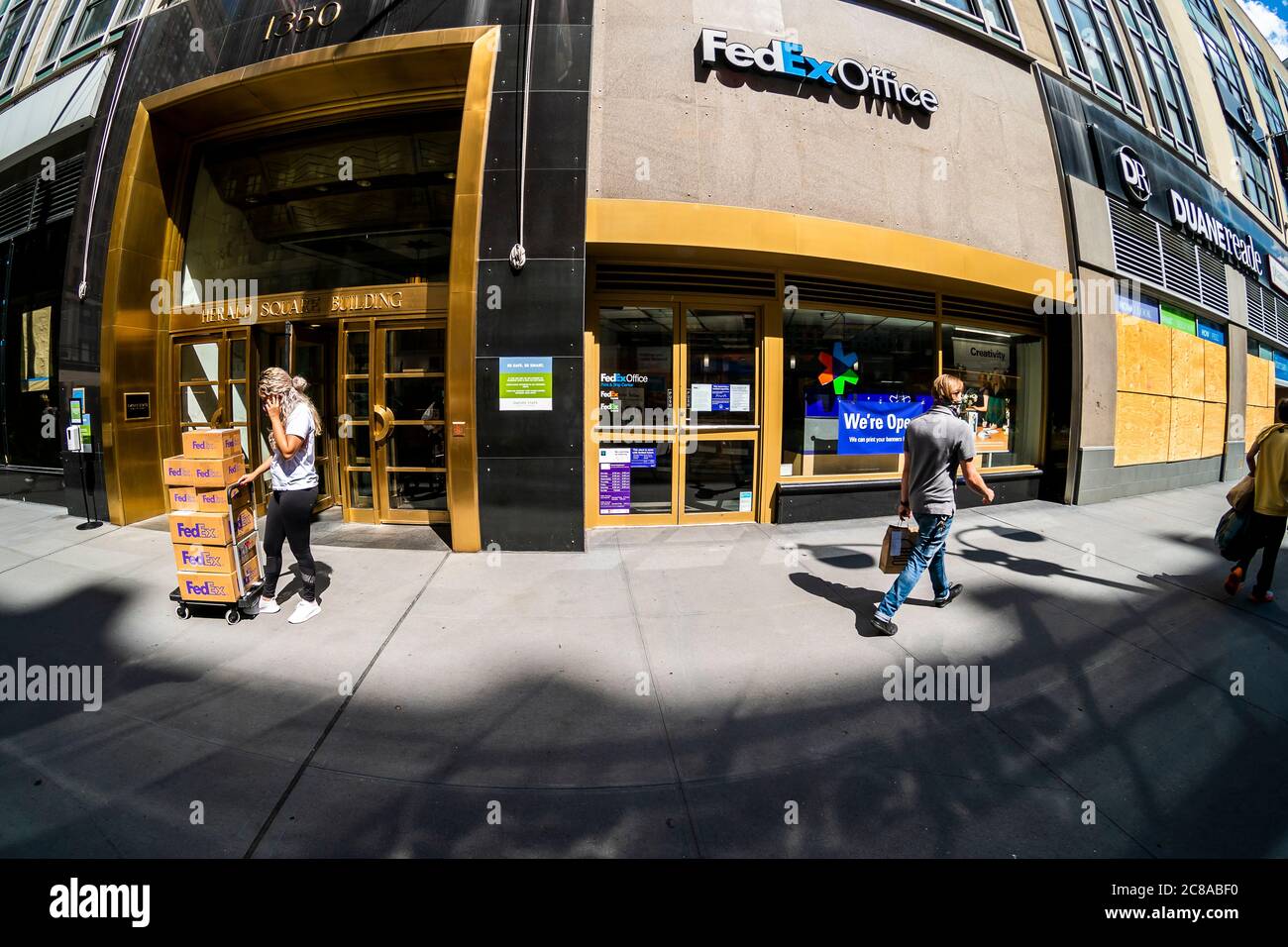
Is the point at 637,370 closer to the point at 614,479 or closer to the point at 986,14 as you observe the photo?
the point at 614,479

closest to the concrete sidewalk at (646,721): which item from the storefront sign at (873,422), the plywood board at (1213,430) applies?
the storefront sign at (873,422)

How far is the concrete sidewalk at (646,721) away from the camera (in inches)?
82.9

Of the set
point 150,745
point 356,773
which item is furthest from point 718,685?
point 150,745

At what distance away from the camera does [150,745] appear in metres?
2.57

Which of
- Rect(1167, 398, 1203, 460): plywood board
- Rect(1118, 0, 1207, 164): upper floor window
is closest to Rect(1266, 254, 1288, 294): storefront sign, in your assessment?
Rect(1118, 0, 1207, 164): upper floor window

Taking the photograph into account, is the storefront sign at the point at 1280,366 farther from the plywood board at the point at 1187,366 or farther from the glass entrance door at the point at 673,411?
the glass entrance door at the point at 673,411

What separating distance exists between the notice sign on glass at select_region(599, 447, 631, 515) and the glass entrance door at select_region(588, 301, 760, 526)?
13 mm

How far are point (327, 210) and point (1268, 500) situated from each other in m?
11.5

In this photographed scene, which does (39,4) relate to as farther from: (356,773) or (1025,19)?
(1025,19)

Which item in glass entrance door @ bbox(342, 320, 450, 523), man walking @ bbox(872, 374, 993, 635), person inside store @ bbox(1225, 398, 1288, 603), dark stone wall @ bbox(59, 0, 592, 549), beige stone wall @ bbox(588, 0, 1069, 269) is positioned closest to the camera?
man walking @ bbox(872, 374, 993, 635)

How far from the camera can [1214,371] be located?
411 inches

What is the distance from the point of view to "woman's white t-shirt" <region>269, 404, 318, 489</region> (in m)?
4.00

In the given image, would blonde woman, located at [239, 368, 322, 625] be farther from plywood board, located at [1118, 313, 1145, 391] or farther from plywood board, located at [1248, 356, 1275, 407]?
plywood board, located at [1248, 356, 1275, 407]
